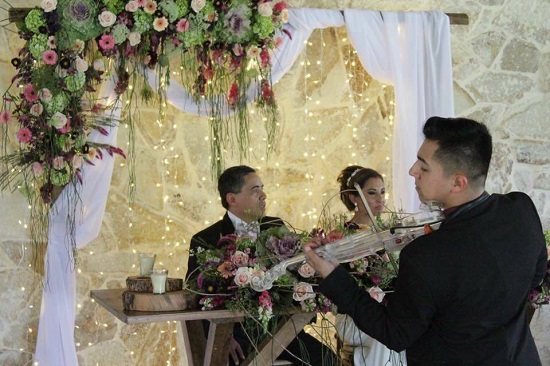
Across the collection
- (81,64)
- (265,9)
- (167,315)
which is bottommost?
(167,315)

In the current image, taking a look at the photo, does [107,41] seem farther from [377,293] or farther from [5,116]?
[377,293]

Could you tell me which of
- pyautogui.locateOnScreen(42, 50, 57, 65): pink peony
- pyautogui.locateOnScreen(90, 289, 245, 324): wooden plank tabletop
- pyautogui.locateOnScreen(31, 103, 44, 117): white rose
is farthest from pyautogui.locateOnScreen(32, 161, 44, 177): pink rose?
pyautogui.locateOnScreen(90, 289, 245, 324): wooden plank tabletop

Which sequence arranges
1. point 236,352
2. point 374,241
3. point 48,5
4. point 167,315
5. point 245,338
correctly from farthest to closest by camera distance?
1. point 245,338
2. point 236,352
3. point 48,5
4. point 167,315
5. point 374,241

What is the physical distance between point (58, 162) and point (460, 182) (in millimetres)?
2016

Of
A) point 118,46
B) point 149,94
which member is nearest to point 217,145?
point 149,94

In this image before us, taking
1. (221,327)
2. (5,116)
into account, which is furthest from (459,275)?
(5,116)

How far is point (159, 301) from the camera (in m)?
3.08

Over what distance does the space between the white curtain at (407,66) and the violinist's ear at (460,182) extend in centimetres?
216

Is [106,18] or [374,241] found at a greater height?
[106,18]

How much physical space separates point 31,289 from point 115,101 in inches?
48.8

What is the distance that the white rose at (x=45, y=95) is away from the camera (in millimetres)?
3590

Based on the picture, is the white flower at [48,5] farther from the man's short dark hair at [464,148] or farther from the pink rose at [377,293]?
the man's short dark hair at [464,148]

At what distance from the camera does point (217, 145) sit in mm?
3918

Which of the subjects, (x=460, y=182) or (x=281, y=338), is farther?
(x=281, y=338)
